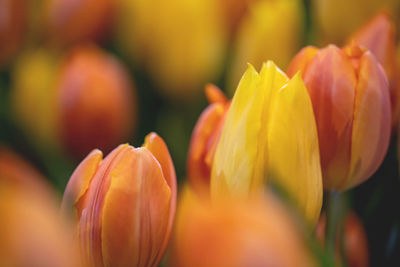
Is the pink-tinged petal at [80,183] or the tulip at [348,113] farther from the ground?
the tulip at [348,113]

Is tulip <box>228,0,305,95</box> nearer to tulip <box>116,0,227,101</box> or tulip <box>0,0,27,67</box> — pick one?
tulip <box>116,0,227,101</box>

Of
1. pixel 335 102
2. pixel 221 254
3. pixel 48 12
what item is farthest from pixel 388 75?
pixel 48 12

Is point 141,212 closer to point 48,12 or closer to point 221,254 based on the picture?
point 221,254

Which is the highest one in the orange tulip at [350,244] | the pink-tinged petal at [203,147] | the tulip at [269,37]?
the tulip at [269,37]

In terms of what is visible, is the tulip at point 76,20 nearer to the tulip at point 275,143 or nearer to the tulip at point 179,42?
the tulip at point 179,42

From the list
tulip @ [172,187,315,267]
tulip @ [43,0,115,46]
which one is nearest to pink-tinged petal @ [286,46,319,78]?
tulip @ [172,187,315,267]

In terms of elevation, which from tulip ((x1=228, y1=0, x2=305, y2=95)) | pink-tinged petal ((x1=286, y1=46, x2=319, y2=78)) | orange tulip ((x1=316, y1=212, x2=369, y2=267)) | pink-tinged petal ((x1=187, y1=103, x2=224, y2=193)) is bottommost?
orange tulip ((x1=316, y1=212, x2=369, y2=267))

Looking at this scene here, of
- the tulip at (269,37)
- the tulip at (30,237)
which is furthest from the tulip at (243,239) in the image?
the tulip at (269,37)
